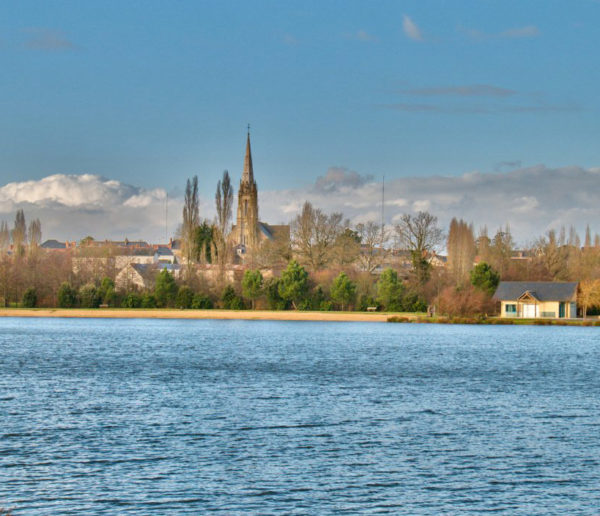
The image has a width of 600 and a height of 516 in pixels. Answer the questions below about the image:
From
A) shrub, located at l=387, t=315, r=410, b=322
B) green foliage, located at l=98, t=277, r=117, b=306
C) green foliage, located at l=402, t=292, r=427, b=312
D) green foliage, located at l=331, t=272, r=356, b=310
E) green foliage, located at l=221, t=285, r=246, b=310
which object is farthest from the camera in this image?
green foliage, located at l=98, t=277, r=117, b=306

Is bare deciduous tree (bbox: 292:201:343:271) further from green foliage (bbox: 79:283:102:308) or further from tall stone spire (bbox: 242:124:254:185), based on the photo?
tall stone spire (bbox: 242:124:254:185)

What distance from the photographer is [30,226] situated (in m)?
115

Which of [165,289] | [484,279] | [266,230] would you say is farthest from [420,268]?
[266,230]

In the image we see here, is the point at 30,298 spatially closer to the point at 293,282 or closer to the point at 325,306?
the point at 293,282

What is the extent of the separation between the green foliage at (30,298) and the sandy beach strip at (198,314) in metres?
2.79

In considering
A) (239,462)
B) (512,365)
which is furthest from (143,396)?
(512,365)

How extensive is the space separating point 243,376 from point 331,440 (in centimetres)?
1602

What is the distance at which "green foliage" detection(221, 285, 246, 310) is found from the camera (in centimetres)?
9750

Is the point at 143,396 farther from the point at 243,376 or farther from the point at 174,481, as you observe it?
the point at 174,481

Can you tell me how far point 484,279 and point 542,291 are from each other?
6.16m

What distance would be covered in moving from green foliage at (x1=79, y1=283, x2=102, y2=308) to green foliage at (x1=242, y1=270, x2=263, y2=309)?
666 inches

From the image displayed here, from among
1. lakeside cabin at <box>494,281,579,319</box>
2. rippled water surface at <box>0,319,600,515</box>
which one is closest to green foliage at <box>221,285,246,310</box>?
lakeside cabin at <box>494,281,579,319</box>

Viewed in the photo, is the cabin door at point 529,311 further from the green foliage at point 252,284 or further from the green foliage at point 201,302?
Result: the green foliage at point 201,302

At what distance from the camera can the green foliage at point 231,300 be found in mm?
97500
